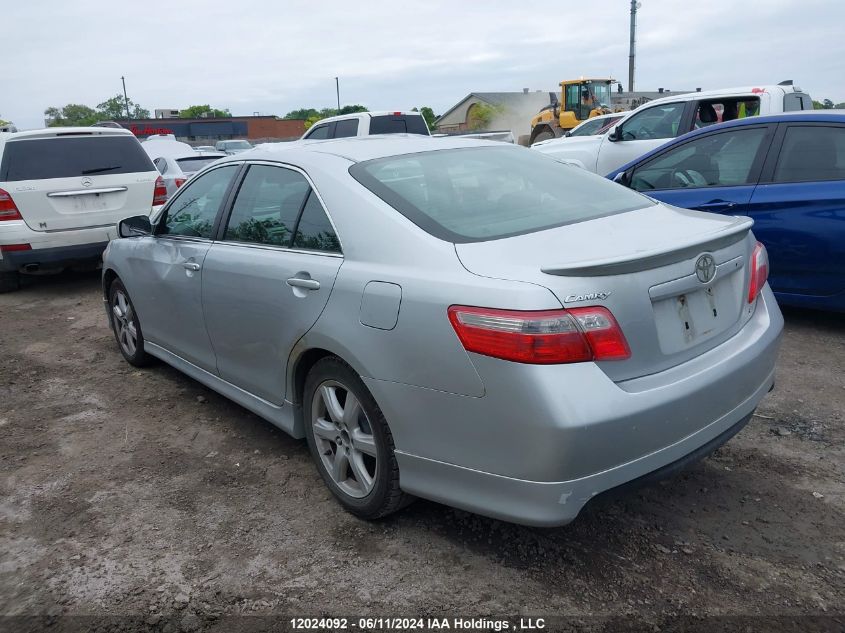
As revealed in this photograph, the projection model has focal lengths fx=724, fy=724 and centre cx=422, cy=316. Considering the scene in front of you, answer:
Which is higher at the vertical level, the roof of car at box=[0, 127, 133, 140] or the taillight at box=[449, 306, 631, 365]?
the roof of car at box=[0, 127, 133, 140]

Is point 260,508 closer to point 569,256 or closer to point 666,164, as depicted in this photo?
point 569,256

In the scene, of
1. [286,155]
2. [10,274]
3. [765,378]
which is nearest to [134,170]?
[10,274]

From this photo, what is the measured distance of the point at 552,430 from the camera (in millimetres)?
2260

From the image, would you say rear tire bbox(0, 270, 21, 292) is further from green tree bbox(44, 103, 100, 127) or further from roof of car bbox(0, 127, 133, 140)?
green tree bbox(44, 103, 100, 127)

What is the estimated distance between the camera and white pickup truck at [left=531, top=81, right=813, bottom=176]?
9000 millimetres

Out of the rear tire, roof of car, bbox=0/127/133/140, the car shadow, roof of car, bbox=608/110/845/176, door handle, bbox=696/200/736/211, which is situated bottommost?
the car shadow

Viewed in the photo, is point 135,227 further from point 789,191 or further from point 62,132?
point 789,191

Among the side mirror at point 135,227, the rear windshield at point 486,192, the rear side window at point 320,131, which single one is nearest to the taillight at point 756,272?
the rear windshield at point 486,192

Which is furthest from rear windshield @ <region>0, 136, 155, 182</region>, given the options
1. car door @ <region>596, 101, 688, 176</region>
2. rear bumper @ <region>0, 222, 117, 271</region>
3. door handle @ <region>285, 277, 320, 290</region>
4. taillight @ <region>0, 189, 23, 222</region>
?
car door @ <region>596, 101, 688, 176</region>

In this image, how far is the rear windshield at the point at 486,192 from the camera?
9.41 ft

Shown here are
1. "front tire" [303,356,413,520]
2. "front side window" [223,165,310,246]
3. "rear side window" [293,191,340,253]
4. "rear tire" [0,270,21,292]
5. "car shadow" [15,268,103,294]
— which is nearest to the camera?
"front tire" [303,356,413,520]

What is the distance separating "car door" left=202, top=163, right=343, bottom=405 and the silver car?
0.04ft

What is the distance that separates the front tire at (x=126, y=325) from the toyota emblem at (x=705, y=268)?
12.5 feet

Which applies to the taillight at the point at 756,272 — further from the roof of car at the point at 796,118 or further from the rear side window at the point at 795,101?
the rear side window at the point at 795,101
